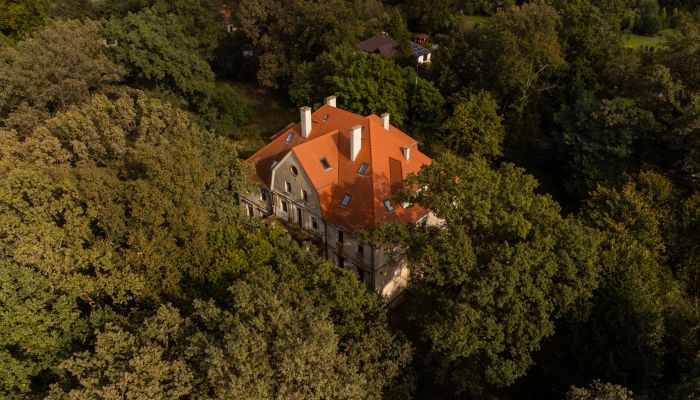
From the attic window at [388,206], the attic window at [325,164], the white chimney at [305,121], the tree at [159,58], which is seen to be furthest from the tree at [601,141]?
the tree at [159,58]

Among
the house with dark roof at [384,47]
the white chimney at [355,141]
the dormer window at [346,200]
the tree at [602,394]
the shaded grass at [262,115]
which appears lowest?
the shaded grass at [262,115]

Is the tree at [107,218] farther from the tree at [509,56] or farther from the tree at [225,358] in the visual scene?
the tree at [509,56]

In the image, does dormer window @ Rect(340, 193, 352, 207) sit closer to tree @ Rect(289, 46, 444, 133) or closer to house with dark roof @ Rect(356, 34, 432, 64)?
tree @ Rect(289, 46, 444, 133)

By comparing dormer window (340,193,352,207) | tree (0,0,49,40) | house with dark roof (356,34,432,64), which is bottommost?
house with dark roof (356,34,432,64)

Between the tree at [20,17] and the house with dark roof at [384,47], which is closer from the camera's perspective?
the tree at [20,17]

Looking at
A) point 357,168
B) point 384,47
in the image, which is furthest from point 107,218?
point 384,47

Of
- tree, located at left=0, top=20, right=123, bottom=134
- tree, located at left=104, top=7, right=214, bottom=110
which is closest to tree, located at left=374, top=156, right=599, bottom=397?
tree, located at left=0, top=20, right=123, bottom=134
